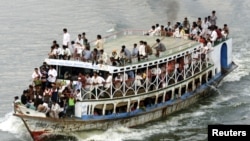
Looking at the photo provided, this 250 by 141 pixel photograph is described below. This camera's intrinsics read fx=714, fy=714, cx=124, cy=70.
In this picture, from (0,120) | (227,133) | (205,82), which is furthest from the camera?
(205,82)

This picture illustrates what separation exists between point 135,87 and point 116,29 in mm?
19267

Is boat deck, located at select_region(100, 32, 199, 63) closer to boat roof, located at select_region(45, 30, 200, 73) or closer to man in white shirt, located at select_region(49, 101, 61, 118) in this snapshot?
boat roof, located at select_region(45, 30, 200, 73)

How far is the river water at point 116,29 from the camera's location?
106 feet

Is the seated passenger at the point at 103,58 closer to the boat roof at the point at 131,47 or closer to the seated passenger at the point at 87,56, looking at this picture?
the boat roof at the point at 131,47

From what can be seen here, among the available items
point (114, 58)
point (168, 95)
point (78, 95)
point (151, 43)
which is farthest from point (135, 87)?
point (151, 43)

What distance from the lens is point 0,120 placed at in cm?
3347

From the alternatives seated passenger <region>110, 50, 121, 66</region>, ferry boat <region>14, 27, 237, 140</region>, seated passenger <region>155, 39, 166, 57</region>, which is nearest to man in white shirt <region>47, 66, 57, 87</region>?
ferry boat <region>14, 27, 237, 140</region>

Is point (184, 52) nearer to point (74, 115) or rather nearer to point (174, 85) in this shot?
point (174, 85)

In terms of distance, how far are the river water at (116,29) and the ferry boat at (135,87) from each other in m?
0.57

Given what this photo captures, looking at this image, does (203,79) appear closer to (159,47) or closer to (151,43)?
(151,43)

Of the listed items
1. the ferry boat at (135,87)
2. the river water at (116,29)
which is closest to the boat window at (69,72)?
the ferry boat at (135,87)

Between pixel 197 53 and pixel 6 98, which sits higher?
pixel 197 53

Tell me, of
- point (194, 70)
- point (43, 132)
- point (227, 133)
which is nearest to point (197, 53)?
point (194, 70)

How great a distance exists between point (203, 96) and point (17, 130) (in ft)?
33.5
